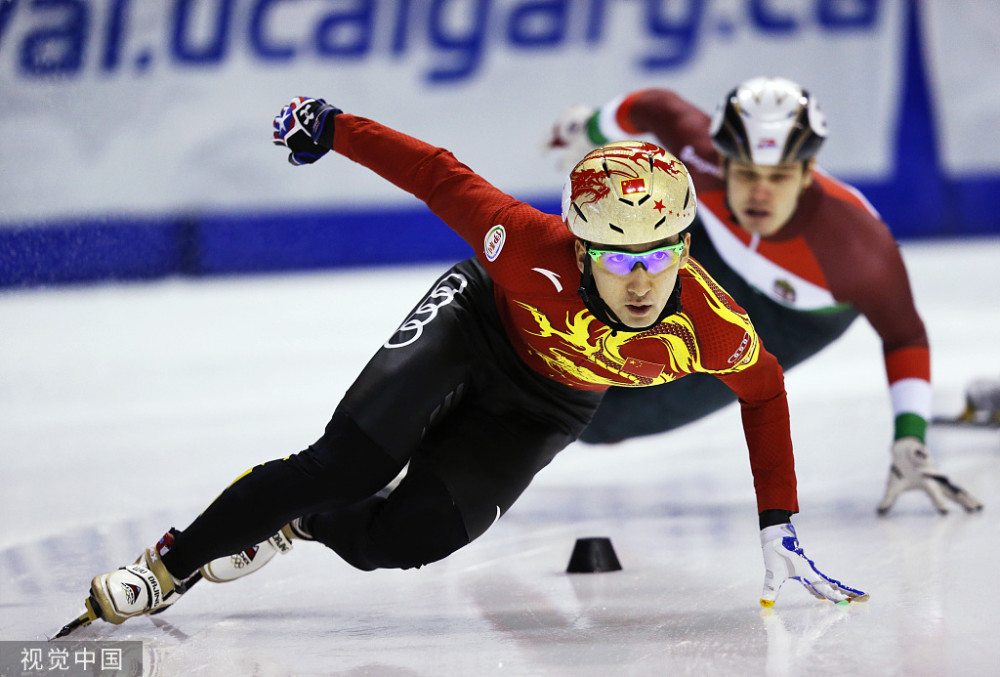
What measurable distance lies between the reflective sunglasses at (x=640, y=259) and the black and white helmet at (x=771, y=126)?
149 centimetres

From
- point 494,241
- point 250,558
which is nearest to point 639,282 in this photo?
point 494,241

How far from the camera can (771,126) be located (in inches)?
151

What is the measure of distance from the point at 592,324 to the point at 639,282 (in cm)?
19

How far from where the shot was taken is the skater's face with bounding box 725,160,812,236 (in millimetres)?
3926

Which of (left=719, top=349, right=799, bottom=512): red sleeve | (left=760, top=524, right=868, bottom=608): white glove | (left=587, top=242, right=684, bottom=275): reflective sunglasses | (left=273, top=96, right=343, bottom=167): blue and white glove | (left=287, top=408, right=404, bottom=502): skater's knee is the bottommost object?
(left=760, top=524, right=868, bottom=608): white glove

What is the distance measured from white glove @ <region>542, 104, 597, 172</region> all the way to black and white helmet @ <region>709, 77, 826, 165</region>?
46.9 inches

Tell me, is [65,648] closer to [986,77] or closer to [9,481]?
[9,481]

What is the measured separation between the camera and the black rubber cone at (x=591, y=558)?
319 centimetres

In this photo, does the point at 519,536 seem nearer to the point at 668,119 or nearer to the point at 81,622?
the point at 81,622

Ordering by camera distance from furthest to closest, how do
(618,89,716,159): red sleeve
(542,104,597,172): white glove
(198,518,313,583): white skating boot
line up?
1. (542,104,597,172): white glove
2. (618,89,716,159): red sleeve
3. (198,518,313,583): white skating boot

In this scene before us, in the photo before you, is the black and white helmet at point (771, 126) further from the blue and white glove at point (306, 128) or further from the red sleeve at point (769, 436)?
the blue and white glove at point (306, 128)

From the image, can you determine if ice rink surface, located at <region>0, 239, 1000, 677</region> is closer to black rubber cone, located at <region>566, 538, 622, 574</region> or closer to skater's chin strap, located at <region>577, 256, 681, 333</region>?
black rubber cone, located at <region>566, 538, 622, 574</region>

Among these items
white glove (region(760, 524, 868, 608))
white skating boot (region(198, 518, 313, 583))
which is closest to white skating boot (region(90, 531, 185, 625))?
white skating boot (region(198, 518, 313, 583))

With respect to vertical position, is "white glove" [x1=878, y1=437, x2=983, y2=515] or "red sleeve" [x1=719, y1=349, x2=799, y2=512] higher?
"red sleeve" [x1=719, y1=349, x2=799, y2=512]
